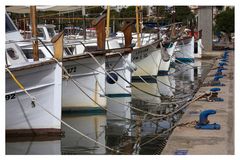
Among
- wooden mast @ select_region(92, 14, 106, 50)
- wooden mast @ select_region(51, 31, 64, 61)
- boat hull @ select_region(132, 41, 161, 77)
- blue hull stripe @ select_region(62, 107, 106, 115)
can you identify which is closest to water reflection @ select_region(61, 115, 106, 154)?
blue hull stripe @ select_region(62, 107, 106, 115)

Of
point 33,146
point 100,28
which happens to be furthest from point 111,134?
point 100,28

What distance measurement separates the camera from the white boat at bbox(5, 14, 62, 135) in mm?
9727

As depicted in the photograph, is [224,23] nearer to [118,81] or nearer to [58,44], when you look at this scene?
[118,81]

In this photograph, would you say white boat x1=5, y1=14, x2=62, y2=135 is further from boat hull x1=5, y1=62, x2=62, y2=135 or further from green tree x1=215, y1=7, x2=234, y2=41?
green tree x1=215, y1=7, x2=234, y2=41

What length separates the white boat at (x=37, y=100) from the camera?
383 inches

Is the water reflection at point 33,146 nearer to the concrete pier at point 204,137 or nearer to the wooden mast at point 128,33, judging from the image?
the concrete pier at point 204,137

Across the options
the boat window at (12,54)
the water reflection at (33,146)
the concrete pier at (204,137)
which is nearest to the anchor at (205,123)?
the concrete pier at (204,137)

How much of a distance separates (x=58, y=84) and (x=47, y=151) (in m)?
1.66

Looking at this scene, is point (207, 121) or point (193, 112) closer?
point (207, 121)

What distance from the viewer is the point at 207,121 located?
1030cm

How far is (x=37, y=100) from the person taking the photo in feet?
33.4

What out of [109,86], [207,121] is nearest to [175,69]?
[109,86]
